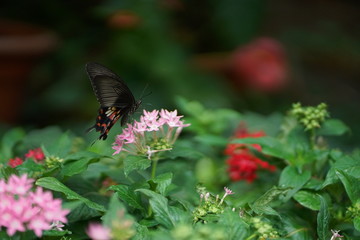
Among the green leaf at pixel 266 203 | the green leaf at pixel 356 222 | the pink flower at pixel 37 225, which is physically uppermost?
the pink flower at pixel 37 225

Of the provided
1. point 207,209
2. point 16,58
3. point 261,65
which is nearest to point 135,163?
point 207,209

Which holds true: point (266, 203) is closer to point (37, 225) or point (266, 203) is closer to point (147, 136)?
point (147, 136)

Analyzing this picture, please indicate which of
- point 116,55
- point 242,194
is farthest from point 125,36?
point 242,194

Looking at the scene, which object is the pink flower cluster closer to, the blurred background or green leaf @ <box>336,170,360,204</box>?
green leaf @ <box>336,170,360,204</box>

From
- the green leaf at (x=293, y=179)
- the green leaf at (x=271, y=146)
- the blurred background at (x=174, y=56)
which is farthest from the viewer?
the blurred background at (x=174, y=56)

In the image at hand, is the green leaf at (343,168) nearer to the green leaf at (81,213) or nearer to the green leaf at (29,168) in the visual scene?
the green leaf at (81,213)

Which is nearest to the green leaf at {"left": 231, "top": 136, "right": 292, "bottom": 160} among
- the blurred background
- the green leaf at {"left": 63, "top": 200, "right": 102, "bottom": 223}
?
the green leaf at {"left": 63, "top": 200, "right": 102, "bottom": 223}

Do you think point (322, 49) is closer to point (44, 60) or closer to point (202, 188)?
point (44, 60)

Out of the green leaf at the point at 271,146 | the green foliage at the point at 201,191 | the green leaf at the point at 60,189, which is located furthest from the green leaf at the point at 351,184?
Result: the green leaf at the point at 60,189
